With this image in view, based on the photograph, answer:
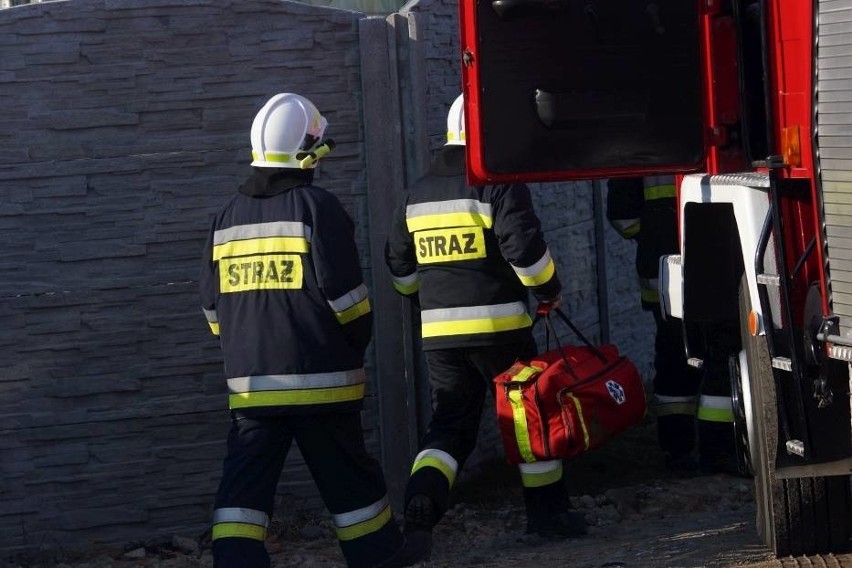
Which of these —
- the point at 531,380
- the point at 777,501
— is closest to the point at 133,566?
the point at 531,380

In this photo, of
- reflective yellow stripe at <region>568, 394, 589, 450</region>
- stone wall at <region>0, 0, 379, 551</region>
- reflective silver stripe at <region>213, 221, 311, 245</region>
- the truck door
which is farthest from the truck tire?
stone wall at <region>0, 0, 379, 551</region>

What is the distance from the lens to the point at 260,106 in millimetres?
6621

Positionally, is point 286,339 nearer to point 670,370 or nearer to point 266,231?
point 266,231

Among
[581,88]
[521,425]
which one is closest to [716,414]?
[521,425]

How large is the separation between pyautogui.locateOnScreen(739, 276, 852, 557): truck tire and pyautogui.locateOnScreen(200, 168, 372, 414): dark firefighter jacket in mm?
1509

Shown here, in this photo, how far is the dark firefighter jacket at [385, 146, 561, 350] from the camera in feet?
20.2

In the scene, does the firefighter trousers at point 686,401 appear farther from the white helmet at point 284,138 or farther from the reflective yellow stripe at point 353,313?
the white helmet at point 284,138

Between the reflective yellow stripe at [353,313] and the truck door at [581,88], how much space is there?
3.78 ft

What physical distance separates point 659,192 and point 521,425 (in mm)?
1645

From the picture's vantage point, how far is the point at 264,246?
18.5ft

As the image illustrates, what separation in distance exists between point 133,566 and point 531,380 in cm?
189

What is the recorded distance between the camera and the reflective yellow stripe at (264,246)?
5.59 meters

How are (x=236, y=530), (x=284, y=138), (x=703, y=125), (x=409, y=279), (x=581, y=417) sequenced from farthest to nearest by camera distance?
(x=409, y=279) → (x=581, y=417) → (x=284, y=138) → (x=236, y=530) → (x=703, y=125)

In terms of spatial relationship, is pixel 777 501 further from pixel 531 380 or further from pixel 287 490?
pixel 287 490
